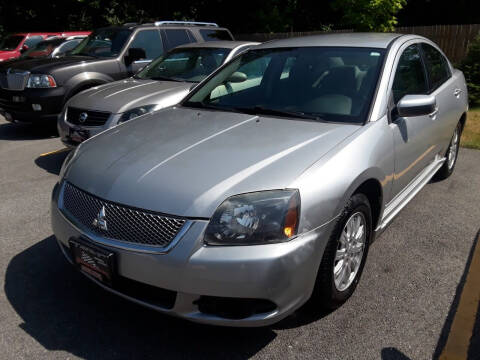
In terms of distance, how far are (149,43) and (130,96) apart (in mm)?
2716

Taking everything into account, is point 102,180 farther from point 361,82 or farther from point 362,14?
point 362,14

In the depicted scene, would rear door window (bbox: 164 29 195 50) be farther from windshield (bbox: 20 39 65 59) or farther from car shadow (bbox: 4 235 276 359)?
car shadow (bbox: 4 235 276 359)

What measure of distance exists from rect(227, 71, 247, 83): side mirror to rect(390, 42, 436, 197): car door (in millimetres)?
1302

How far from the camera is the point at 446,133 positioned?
4465 mm

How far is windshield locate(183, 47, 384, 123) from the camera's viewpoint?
130 inches

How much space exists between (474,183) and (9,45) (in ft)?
49.7

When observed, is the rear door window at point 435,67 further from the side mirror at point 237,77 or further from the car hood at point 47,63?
the car hood at point 47,63

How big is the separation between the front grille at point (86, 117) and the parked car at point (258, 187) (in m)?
1.95

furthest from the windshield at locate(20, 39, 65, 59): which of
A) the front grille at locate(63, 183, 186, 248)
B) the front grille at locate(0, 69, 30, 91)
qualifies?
the front grille at locate(63, 183, 186, 248)

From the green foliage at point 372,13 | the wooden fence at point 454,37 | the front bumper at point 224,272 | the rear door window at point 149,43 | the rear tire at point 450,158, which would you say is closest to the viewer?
the front bumper at point 224,272

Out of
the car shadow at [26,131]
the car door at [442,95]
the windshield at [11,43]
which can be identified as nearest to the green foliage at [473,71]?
the car door at [442,95]

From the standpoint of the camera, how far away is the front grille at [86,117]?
5523mm

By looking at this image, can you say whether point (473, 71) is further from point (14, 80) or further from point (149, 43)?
point (14, 80)

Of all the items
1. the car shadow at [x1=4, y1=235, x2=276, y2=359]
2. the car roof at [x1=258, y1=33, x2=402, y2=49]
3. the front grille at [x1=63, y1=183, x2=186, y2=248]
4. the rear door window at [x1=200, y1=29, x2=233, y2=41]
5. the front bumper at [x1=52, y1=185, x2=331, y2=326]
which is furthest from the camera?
the rear door window at [x1=200, y1=29, x2=233, y2=41]
